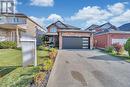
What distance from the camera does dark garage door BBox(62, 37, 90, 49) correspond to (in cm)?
3525

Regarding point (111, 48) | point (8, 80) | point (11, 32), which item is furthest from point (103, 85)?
point (11, 32)

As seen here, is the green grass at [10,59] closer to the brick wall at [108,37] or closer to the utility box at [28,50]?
the utility box at [28,50]

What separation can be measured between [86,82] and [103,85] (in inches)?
34.2

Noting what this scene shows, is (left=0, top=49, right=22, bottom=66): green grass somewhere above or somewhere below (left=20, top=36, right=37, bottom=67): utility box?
below

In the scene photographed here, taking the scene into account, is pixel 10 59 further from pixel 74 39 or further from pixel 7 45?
pixel 74 39

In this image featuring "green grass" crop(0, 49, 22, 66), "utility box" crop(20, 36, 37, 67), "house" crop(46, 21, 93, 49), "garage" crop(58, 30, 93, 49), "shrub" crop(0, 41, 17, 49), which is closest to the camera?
"utility box" crop(20, 36, 37, 67)

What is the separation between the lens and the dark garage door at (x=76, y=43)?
35.2 m

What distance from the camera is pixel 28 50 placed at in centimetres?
1314

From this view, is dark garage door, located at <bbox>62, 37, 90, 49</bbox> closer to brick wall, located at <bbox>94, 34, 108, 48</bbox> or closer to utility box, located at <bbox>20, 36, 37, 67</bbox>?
brick wall, located at <bbox>94, 34, 108, 48</bbox>

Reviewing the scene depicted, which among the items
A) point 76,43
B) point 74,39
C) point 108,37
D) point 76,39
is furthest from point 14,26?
point 108,37

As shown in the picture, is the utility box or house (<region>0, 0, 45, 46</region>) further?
house (<region>0, 0, 45, 46</region>)

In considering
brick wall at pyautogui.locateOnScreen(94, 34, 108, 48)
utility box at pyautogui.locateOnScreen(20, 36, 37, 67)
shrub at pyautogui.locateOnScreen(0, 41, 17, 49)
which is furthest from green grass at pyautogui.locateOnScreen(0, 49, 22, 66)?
brick wall at pyautogui.locateOnScreen(94, 34, 108, 48)

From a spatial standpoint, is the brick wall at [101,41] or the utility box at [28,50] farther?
the brick wall at [101,41]

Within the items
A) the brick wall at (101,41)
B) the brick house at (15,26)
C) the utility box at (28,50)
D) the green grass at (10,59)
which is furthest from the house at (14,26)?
the utility box at (28,50)
